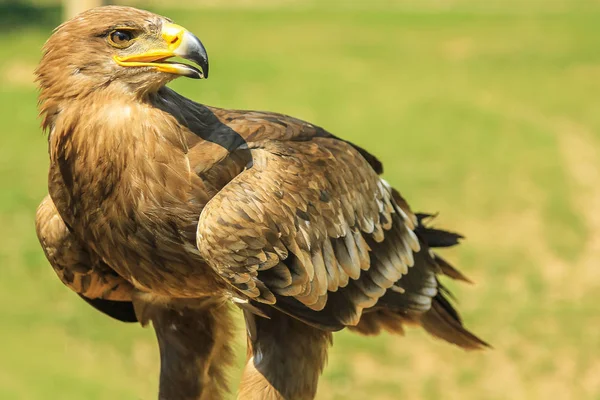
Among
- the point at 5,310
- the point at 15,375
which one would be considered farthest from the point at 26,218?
the point at 15,375

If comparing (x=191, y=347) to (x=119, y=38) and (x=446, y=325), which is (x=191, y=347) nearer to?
(x=446, y=325)

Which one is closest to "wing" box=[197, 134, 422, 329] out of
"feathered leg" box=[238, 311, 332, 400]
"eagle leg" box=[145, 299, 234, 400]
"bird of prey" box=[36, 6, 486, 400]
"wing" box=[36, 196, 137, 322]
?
"bird of prey" box=[36, 6, 486, 400]

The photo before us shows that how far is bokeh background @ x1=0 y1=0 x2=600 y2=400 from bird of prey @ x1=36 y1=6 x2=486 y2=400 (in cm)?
51

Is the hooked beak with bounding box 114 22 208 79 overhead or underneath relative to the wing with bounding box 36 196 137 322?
overhead

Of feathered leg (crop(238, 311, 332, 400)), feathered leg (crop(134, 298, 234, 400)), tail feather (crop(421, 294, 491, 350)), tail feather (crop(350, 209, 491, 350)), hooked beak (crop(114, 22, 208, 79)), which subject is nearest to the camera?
hooked beak (crop(114, 22, 208, 79))

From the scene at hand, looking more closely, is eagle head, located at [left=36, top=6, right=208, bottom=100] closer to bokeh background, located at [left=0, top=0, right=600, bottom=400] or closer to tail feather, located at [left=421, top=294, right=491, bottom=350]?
bokeh background, located at [left=0, top=0, right=600, bottom=400]

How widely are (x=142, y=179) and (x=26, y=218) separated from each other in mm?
7209

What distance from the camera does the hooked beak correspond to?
350 cm

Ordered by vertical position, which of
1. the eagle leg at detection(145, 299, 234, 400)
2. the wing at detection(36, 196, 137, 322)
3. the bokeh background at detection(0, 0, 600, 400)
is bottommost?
the bokeh background at detection(0, 0, 600, 400)

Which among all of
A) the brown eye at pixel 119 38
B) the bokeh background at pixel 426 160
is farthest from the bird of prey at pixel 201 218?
the bokeh background at pixel 426 160

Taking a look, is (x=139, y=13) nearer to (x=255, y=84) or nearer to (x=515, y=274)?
(x=515, y=274)

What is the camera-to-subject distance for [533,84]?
15914 millimetres

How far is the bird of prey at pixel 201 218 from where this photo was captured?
11.7 ft

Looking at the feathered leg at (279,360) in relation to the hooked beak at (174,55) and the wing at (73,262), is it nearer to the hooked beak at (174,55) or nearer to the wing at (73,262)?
the wing at (73,262)
